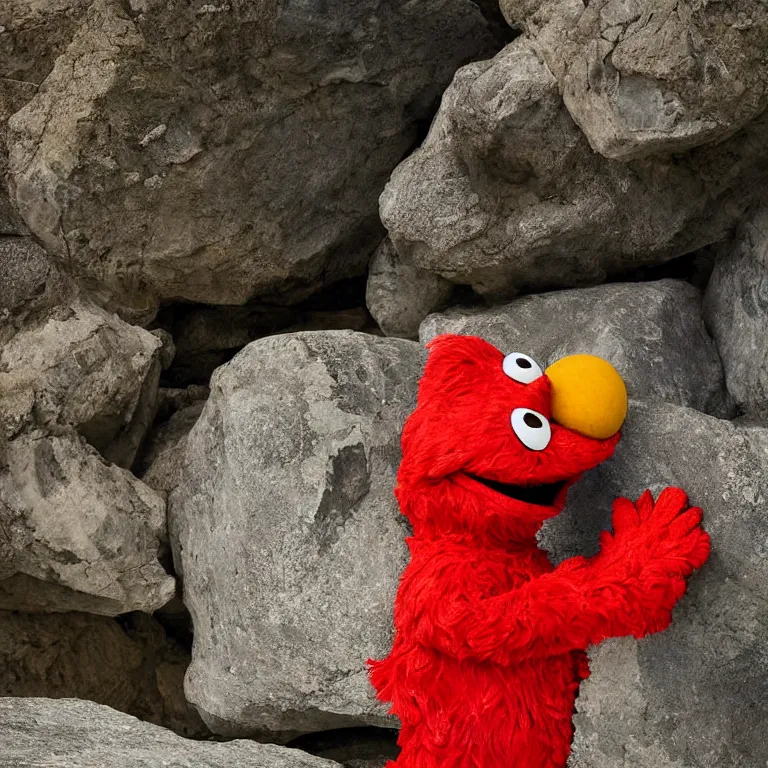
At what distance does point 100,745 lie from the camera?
4.71ft

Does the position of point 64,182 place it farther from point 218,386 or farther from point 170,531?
point 170,531

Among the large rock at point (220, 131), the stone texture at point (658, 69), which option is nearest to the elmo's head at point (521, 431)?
the stone texture at point (658, 69)

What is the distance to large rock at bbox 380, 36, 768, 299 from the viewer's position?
62.0 inches

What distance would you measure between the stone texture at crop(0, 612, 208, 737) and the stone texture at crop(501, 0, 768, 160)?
133cm

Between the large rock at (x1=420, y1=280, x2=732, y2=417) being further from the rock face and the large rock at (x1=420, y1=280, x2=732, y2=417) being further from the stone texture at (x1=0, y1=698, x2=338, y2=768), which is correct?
the stone texture at (x1=0, y1=698, x2=338, y2=768)

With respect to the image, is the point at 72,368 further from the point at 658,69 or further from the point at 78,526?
the point at 658,69

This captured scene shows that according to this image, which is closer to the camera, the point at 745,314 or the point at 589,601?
the point at 589,601

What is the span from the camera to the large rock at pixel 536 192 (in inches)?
62.0

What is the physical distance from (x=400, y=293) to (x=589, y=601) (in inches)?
33.2

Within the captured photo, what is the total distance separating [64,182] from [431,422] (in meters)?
0.90

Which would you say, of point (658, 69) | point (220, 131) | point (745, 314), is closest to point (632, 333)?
point (745, 314)

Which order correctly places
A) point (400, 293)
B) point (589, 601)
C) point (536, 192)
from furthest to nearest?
point (400, 293)
point (536, 192)
point (589, 601)

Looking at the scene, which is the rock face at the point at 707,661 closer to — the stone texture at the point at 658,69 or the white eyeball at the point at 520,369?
the white eyeball at the point at 520,369

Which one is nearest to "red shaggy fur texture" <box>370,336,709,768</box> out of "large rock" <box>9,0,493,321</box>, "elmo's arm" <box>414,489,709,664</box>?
"elmo's arm" <box>414,489,709,664</box>
